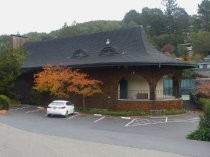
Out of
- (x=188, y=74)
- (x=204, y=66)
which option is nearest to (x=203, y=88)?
(x=188, y=74)

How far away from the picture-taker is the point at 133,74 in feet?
113

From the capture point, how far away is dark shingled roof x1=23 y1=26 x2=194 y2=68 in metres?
33.4

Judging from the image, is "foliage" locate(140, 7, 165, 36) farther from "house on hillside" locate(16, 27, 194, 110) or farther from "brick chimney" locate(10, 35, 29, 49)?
"house on hillside" locate(16, 27, 194, 110)

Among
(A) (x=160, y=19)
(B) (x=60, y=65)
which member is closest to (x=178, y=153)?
(B) (x=60, y=65)

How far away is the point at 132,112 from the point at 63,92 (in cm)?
751

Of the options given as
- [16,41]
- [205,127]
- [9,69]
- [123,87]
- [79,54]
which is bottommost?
[205,127]

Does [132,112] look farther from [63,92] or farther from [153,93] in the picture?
[63,92]

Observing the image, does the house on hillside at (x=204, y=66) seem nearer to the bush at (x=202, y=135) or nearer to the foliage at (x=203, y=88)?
the foliage at (x=203, y=88)

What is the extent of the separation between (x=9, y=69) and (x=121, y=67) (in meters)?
13.2

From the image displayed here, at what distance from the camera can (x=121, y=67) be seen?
33562 mm

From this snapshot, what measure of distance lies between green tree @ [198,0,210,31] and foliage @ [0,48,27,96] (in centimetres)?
7136

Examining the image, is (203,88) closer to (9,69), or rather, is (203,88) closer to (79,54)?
(79,54)

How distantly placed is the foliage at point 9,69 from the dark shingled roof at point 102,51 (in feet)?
5.32

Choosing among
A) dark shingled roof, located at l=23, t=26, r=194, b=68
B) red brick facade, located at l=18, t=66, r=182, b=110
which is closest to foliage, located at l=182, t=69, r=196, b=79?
dark shingled roof, located at l=23, t=26, r=194, b=68
